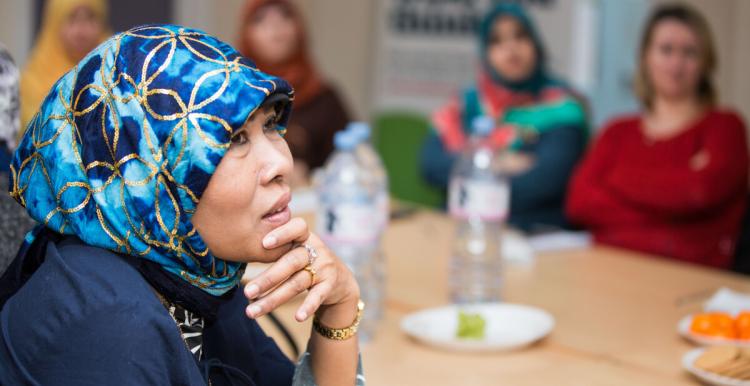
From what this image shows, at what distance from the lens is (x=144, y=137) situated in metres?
1.01

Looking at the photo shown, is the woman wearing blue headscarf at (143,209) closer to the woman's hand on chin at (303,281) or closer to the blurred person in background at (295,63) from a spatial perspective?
the woman's hand on chin at (303,281)

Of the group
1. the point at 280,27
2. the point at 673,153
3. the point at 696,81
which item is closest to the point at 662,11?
the point at 696,81

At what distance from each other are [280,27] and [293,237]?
3.15 meters

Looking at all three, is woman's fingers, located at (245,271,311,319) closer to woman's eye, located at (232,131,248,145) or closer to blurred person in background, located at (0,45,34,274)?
woman's eye, located at (232,131,248,145)

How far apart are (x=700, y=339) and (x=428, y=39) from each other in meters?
3.66

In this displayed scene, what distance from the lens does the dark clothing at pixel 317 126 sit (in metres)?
4.09

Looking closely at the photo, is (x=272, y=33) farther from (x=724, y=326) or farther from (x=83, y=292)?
(x=83, y=292)

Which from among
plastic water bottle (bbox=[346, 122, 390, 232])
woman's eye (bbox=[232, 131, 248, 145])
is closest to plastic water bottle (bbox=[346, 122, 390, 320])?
plastic water bottle (bbox=[346, 122, 390, 232])

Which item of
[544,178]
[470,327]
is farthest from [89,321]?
[544,178]

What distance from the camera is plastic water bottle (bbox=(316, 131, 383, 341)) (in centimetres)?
186

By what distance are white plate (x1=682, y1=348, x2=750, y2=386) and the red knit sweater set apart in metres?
1.27

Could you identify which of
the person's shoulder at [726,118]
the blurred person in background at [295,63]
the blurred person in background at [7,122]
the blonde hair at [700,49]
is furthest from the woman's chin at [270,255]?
the blurred person in background at [295,63]

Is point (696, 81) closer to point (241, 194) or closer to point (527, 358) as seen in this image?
point (527, 358)

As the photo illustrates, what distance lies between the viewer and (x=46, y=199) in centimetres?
109
